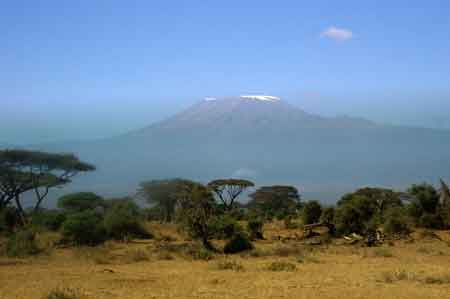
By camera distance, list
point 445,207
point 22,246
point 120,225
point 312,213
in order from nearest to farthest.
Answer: point 22,246, point 120,225, point 445,207, point 312,213

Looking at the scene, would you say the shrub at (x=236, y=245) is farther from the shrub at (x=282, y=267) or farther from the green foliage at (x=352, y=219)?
the green foliage at (x=352, y=219)

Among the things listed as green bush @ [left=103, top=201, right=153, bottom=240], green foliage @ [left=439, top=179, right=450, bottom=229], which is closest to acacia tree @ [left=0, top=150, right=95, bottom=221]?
Result: green bush @ [left=103, top=201, right=153, bottom=240]

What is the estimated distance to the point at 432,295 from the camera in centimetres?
1027

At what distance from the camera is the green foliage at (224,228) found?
20.7 metres

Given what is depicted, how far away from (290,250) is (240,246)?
229 cm

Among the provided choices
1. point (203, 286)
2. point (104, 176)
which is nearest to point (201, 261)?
point (203, 286)

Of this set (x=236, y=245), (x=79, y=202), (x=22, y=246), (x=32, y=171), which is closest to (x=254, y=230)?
(x=236, y=245)

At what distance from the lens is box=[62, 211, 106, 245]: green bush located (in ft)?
69.7

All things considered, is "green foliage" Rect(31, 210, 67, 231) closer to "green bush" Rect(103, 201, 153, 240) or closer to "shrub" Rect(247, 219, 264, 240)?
"green bush" Rect(103, 201, 153, 240)

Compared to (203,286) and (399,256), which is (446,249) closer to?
(399,256)

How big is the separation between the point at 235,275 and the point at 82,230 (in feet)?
34.8

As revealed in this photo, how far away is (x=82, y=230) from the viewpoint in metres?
21.4

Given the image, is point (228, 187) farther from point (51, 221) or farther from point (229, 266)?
point (229, 266)

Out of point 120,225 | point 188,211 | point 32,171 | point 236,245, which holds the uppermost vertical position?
point 32,171
